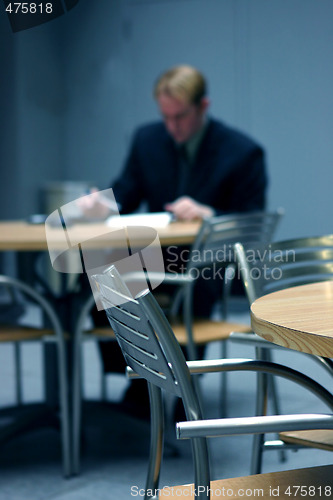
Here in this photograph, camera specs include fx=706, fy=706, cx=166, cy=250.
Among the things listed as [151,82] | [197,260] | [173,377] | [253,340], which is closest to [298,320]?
[173,377]

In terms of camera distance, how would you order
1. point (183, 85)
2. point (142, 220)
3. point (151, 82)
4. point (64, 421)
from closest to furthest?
point (64, 421), point (142, 220), point (183, 85), point (151, 82)

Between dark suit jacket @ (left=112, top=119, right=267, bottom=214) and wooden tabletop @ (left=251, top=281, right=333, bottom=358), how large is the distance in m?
1.66

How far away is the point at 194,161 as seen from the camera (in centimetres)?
299

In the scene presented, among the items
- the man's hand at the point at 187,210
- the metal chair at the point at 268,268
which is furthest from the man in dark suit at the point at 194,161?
the metal chair at the point at 268,268

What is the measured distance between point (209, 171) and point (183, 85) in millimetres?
369

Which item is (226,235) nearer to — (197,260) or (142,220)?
(197,260)

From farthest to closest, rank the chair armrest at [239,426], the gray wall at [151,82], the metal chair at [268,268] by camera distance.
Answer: the gray wall at [151,82]
the metal chair at [268,268]
the chair armrest at [239,426]

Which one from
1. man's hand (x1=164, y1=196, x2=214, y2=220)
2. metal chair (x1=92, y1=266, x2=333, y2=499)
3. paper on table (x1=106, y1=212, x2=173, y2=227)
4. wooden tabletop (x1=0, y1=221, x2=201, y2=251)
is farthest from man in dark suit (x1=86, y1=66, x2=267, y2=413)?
metal chair (x1=92, y1=266, x2=333, y2=499)

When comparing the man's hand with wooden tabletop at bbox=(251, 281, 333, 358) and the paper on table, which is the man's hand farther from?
wooden tabletop at bbox=(251, 281, 333, 358)

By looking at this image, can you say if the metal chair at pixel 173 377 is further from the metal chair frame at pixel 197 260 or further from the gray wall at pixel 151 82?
the gray wall at pixel 151 82

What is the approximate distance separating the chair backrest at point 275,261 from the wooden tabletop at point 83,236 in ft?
1.93

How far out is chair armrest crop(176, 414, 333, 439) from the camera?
825mm

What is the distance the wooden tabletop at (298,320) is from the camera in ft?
2.89

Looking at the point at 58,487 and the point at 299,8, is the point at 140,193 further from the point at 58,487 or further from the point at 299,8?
the point at 299,8
